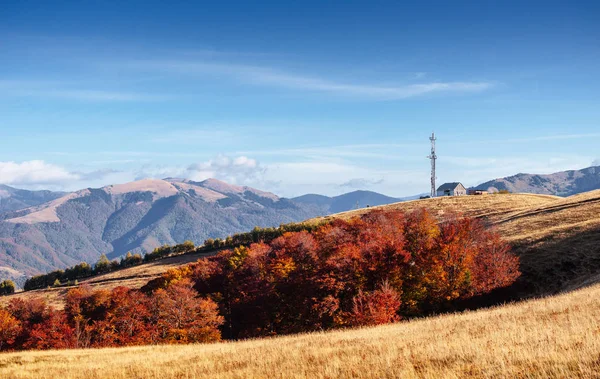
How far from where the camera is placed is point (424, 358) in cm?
1566

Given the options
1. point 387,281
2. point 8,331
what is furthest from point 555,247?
point 8,331

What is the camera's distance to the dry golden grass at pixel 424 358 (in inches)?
519

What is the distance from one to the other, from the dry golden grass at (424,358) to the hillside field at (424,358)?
0.03m

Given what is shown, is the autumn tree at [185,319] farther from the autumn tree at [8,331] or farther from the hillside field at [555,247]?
the hillside field at [555,247]

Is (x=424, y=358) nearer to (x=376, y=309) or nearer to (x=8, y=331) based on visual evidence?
(x=376, y=309)

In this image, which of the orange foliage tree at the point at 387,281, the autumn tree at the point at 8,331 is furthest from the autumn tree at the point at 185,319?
the autumn tree at the point at 8,331

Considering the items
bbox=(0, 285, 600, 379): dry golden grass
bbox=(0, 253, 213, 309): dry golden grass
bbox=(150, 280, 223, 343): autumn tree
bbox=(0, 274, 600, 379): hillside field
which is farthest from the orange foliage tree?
bbox=(0, 253, 213, 309): dry golden grass

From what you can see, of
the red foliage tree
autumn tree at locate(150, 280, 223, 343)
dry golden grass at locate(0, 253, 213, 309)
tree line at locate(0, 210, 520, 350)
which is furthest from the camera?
dry golden grass at locate(0, 253, 213, 309)

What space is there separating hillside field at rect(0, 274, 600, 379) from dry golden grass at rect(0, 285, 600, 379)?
0.03 metres

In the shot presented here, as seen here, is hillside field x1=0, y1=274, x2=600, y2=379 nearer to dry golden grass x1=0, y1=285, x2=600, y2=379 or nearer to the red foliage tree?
dry golden grass x1=0, y1=285, x2=600, y2=379

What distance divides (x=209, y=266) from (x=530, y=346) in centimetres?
10265

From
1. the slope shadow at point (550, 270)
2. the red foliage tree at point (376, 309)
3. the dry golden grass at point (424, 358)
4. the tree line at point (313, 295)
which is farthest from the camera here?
the tree line at point (313, 295)

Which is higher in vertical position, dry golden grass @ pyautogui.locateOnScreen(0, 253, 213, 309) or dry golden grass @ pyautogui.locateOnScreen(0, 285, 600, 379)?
dry golden grass @ pyautogui.locateOnScreen(0, 285, 600, 379)

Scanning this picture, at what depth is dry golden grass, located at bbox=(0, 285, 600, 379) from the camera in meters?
13.2
